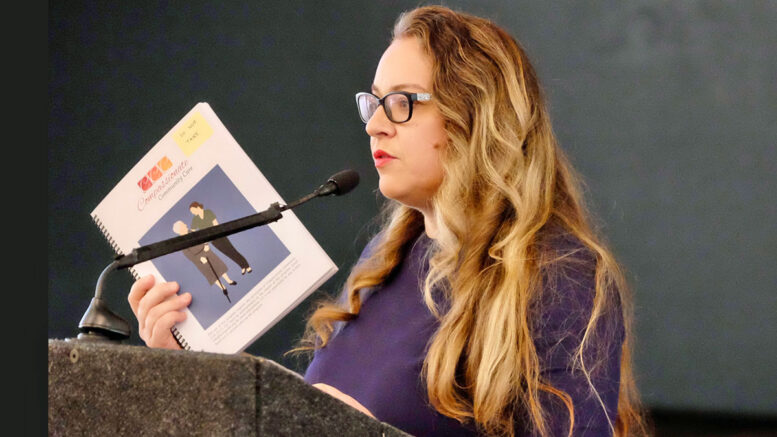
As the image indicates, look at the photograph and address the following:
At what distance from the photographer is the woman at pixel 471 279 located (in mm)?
1139

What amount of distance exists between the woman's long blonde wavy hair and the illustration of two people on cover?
0.20 meters

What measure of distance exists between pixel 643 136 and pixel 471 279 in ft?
4.29

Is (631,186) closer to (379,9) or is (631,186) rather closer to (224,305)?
(379,9)

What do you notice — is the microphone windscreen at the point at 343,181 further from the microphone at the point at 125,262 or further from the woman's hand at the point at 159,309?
the woman's hand at the point at 159,309

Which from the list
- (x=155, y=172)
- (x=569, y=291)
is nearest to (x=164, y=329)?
(x=155, y=172)

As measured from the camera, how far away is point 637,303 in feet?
7.80

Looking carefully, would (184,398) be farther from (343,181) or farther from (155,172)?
(155,172)

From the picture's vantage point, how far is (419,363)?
1221 millimetres

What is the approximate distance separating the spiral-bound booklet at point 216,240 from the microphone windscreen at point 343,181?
9 cm

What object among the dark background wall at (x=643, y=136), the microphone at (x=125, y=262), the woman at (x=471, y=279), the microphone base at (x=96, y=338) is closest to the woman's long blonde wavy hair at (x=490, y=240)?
the woman at (x=471, y=279)

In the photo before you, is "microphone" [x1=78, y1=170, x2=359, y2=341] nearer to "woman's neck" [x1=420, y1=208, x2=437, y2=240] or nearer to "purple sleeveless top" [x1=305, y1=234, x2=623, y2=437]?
"purple sleeveless top" [x1=305, y1=234, x2=623, y2=437]

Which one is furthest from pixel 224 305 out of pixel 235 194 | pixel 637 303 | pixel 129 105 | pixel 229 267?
pixel 129 105

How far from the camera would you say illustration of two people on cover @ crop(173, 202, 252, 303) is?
52.3 inches

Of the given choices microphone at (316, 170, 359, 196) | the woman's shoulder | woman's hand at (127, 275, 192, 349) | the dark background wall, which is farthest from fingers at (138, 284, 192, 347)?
the dark background wall
